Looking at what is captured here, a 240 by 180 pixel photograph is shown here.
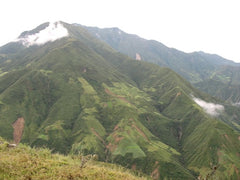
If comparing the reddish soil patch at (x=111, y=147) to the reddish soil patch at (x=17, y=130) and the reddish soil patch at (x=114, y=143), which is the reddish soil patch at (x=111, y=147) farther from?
the reddish soil patch at (x=17, y=130)

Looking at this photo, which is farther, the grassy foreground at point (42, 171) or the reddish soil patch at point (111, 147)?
the reddish soil patch at point (111, 147)

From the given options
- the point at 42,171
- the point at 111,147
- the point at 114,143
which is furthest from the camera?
the point at 114,143

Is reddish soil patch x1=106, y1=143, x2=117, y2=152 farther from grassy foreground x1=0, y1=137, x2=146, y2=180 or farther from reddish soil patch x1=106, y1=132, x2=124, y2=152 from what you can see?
grassy foreground x1=0, y1=137, x2=146, y2=180

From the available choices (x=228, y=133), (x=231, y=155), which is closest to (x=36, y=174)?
(x=231, y=155)

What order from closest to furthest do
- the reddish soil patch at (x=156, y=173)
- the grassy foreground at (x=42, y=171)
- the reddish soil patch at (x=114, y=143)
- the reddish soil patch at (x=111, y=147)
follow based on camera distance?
the grassy foreground at (x=42, y=171) → the reddish soil patch at (x=156, y=173) → the reddish soil patch at (x=111, y=147) → the reddish soil patch at (x=114, y=143)

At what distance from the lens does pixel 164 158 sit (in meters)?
172

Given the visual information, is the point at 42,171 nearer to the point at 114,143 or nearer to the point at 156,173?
the point at 156,173

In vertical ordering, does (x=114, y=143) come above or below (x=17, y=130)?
above

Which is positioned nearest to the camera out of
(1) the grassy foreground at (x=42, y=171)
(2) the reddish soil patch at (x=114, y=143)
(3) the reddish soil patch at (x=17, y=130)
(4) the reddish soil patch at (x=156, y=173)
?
(1) the grassy foreground at (x=42, y=171)

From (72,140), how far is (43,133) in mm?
28179

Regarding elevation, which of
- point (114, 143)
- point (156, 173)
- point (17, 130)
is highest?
point (114, 143)

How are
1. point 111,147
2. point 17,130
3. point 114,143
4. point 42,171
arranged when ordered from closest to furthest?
point 42,171
point 111,147
point 114,143
point 17,130

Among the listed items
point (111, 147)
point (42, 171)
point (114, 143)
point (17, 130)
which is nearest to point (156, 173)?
point (111, 147)

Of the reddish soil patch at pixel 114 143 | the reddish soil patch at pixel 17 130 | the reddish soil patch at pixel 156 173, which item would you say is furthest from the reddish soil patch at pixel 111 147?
the reddish soil patch at pixel 17 130
